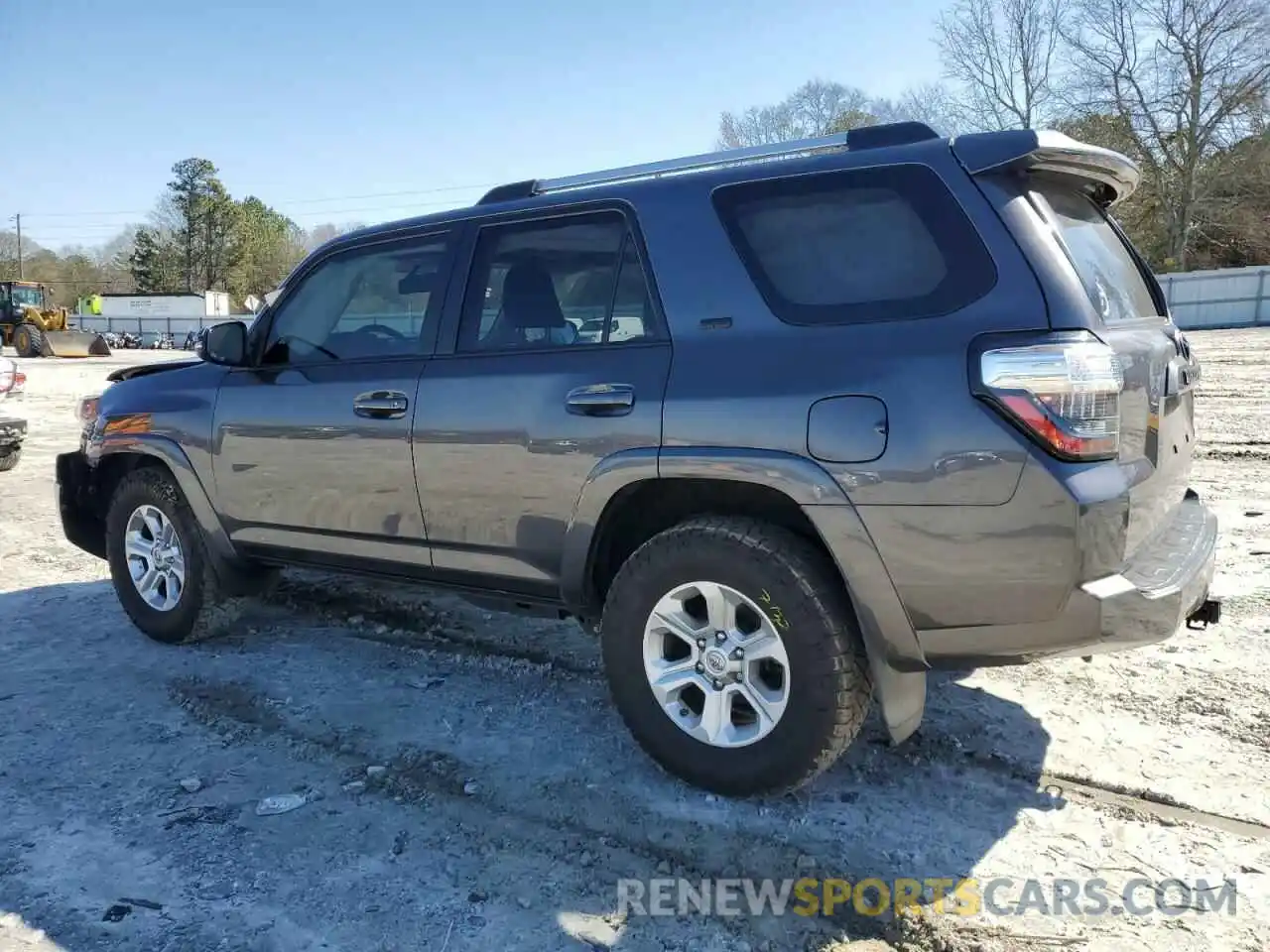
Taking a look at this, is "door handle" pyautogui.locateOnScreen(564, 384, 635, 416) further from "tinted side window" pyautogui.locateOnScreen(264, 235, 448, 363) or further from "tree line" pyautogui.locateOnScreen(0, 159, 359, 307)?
"tree line" pyautogui.locateOnScreen(0, 159, 359, 307)

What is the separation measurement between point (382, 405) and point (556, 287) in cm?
83

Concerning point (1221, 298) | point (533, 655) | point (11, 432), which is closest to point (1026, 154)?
point (533, 655)

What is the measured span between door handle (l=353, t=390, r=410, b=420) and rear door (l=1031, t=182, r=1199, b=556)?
230 centimetres

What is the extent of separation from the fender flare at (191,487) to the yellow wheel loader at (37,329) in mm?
35816

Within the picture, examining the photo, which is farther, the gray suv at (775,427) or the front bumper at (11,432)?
the front bumper at (11,432)

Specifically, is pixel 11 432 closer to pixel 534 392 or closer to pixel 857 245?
pixel 534 392

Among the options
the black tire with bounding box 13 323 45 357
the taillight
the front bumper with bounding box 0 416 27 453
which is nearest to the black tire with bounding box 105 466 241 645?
the taillight

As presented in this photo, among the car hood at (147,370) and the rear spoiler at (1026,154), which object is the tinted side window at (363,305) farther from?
the rear spoiler at (1026,154)

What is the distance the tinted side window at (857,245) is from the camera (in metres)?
2.65

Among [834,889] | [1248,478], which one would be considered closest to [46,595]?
[834,889]

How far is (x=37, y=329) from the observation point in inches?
1388

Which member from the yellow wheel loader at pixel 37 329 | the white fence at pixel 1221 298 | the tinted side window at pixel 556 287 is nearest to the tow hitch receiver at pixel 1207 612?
the tinted side window at pixel 556 287

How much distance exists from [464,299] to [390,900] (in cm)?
212

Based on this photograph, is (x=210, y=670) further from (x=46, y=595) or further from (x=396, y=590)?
(x=46, y=595)
